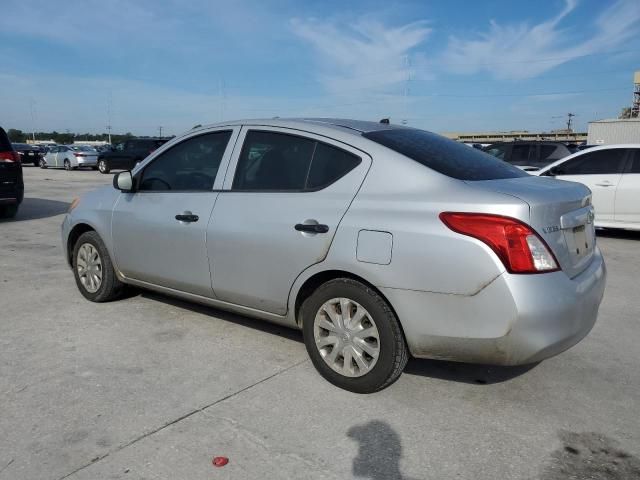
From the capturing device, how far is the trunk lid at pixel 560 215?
2883mm

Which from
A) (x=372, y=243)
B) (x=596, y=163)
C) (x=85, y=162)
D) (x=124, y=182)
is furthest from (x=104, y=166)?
(x=372, y=243)

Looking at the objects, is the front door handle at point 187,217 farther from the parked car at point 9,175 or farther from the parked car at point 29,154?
the parked car at point 29,154

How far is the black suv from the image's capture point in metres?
26.7

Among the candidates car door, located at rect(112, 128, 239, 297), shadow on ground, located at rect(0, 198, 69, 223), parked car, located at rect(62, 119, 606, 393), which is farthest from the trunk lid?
shadow on ground, located at rect(0, 198, 69, 223)

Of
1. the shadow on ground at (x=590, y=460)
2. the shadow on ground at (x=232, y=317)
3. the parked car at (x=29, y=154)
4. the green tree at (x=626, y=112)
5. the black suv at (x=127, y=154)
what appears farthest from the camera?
the green tree at (x=626, y=112)

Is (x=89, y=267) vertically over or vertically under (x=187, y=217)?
under

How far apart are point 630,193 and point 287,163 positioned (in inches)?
289

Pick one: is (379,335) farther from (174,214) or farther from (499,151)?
(499,151)

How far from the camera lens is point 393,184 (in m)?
3.17

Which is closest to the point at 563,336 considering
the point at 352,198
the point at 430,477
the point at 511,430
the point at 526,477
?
the point at 511,430

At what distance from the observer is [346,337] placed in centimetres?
329

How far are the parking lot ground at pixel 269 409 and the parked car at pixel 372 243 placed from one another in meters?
0.33

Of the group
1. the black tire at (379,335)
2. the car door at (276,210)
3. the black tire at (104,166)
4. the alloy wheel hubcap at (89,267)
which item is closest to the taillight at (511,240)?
the black tire at (379,335)

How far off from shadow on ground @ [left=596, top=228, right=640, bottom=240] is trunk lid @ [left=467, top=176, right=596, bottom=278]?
22.4 ft
